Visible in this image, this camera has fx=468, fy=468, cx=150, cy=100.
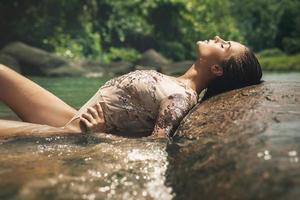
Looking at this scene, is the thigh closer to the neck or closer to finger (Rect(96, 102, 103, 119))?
finger (Rect(96, 102, 103, 119))

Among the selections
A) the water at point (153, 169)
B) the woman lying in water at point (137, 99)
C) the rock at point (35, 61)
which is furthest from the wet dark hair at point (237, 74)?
the rock at point (35, 61)

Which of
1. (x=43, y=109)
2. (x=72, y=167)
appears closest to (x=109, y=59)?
(x=43, y=109)

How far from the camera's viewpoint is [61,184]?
2385 millimetres

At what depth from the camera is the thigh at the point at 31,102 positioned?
15.4 ft

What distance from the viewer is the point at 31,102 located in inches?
187

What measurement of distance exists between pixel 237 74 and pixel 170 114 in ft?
3.06

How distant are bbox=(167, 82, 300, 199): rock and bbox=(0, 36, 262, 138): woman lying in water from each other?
0.33m

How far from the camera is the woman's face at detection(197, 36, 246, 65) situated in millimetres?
4535

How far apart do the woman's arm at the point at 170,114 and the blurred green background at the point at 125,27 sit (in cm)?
1839

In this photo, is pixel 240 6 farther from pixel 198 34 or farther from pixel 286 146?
pixel 286 146

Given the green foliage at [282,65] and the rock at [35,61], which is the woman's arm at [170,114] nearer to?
the rock at [35,61]

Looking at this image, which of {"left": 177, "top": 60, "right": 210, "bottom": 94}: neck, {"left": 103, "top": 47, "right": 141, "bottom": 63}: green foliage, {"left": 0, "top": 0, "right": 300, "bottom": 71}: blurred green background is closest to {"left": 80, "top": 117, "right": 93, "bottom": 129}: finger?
{"left": 177, "top": 60, "right": 210, "bottom": 94}: neck

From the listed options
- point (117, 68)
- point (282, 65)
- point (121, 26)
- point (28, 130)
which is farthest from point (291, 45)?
point (28, 130)

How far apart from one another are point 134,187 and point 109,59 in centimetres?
2298
